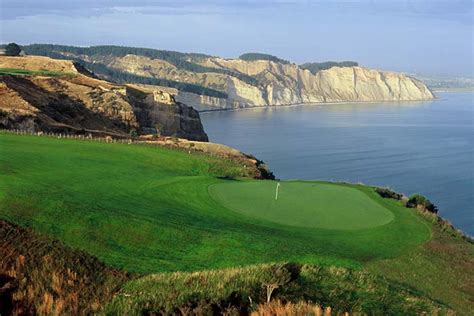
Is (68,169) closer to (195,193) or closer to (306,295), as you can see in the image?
(195,193)

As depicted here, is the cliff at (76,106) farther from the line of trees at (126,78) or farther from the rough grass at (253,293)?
the line of trees at (126,78)

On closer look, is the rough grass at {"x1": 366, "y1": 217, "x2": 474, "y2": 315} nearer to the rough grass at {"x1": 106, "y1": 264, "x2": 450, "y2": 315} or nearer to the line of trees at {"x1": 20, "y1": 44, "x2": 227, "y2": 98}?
the rough grass at {"x1": 106, "y1": 264, "x2": 450, "y2": 315}

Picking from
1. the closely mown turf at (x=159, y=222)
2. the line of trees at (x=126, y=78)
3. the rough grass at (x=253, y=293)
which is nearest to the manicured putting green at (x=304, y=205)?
the closely mown turf at (x=159, y=222)

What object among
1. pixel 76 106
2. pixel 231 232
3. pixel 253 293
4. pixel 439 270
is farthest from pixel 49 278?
pixel 76 106

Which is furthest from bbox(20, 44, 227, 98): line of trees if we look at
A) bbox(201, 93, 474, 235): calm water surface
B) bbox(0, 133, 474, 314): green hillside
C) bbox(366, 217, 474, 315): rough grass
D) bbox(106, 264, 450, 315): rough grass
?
bbox(106, 264, 450, 315): rough grass

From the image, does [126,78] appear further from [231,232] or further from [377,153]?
[231,232]

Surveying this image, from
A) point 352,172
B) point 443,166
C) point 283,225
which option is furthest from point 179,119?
point 283,225
